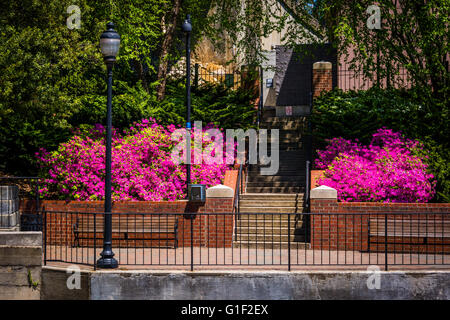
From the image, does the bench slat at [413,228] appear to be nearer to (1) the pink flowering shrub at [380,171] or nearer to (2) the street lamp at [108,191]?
(1) the pink flowering shrub at [380,171]

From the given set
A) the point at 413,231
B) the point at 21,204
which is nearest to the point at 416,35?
the point at 413,231

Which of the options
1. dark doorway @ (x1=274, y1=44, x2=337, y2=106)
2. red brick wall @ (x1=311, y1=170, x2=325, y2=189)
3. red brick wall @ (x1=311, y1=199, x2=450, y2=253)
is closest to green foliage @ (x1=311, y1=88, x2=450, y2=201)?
red brick wall @ (x1=311, y1=199, x2=450, y2=253)

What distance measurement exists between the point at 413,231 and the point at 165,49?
38.1ft

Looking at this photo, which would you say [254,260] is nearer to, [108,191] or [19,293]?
[108,191]

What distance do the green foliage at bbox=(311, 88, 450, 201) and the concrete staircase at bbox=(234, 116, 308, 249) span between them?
1.23 m

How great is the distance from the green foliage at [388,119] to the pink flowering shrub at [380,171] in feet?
1.25

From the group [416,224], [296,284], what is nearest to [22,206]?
[296,284]

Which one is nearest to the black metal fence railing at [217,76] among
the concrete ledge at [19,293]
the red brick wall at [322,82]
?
the red brick wall at [322,82]

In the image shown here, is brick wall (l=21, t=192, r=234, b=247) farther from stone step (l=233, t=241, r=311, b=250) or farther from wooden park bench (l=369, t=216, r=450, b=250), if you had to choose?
wooden park bench (l=369, t=216, r=450, b=250)

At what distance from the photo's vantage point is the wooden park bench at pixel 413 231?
50.6ft

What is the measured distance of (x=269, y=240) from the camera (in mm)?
16734

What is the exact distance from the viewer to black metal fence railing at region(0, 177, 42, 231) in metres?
15.1
